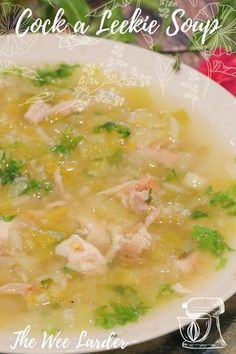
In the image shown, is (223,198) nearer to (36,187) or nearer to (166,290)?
(166,290)

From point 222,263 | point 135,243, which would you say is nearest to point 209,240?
point 222,263

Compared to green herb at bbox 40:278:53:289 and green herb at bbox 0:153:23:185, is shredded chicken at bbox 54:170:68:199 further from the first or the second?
green herb at bbox 40:278:53:289

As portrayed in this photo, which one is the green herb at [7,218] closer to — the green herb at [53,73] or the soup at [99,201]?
the soup at [99,201]

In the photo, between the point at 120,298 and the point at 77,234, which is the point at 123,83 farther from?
the point at 120,298

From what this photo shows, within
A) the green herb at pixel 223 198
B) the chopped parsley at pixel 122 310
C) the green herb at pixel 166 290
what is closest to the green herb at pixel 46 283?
the chopped parsley at pixel 122 310

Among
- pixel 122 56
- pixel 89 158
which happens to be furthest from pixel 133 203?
pixel 122 56

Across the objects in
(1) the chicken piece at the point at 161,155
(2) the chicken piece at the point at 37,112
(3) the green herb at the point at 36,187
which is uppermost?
(1) the chicken piece at the point at 161,155
